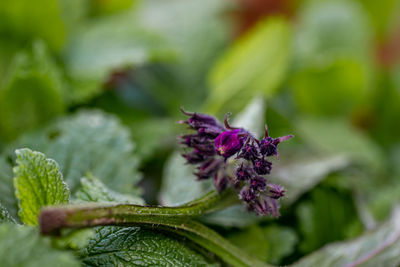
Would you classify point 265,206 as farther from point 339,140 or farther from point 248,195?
point 339,140

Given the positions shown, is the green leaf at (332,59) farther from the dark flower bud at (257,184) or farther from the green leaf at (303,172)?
the dark flower bud at (257,184)

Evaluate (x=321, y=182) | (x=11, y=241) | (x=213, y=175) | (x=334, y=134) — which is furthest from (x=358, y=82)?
(x=11, y=241)

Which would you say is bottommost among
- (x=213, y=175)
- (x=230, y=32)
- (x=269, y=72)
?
(x=213, y=175)

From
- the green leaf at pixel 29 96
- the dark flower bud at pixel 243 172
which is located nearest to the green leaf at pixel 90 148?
the green leaf at pixel 29 96

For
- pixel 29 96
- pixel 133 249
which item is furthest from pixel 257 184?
pixel 29 96

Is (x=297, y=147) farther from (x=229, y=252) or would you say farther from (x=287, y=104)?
(x=229, y=252)

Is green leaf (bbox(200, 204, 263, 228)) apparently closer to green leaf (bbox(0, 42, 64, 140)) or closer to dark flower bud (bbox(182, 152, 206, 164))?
dark flower bud (bbox(182, 152, 206, 164))

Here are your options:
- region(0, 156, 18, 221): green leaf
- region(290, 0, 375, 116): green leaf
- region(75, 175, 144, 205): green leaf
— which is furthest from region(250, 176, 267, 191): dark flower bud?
region(290, 0, 375, 116): green leaf
